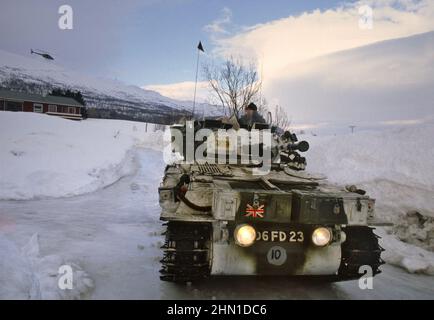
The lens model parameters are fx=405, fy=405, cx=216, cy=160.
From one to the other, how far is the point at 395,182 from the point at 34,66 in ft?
346

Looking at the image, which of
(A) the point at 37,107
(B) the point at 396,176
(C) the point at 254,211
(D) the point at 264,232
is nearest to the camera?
(C) the point at 254,211

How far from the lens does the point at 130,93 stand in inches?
7525

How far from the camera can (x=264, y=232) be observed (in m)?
4.70

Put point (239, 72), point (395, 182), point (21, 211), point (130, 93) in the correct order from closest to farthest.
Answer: point (21, 211) < point (395, 182) < point (239, 72) < point (130, 93)

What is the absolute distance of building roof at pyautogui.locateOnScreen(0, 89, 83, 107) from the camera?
172 feet

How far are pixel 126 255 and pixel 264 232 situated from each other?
2.55m

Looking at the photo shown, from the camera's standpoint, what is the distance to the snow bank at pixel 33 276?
4.30m

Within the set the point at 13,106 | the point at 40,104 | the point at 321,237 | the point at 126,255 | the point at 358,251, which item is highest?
the point at 40,104

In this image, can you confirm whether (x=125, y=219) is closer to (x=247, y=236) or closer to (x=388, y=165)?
(x=247, y=236)

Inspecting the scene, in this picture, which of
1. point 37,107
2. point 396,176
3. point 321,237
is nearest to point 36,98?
point 37,107

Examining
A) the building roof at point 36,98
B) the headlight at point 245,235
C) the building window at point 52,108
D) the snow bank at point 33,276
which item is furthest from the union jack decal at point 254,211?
the building window at point 52,108
